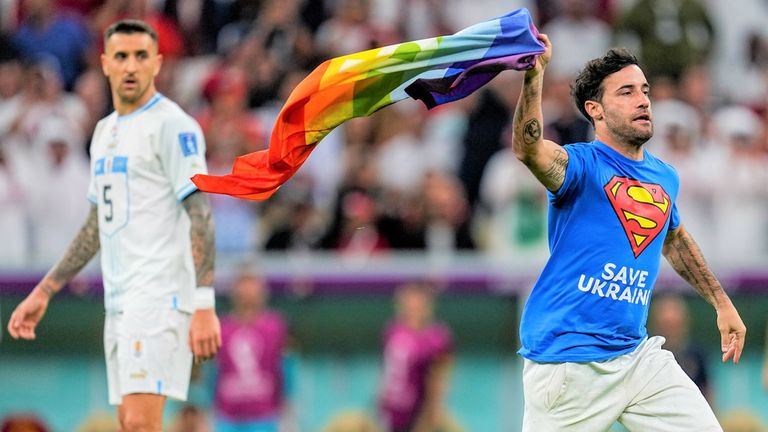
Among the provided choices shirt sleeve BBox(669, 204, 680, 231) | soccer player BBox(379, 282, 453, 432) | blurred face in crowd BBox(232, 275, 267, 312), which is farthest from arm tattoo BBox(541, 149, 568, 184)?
soccer player BBox(379, 282, 453, 432)

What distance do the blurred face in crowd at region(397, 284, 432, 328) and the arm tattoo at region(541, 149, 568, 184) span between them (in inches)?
271

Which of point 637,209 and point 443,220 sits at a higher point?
point 637,209

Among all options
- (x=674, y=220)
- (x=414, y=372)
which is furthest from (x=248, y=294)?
(x=674, y=220)

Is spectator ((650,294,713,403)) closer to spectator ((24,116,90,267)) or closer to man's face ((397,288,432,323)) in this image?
man's face ((397,288,432,323))

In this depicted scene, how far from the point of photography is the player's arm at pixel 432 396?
47.4ft

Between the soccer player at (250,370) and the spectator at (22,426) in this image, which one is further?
the soccer player at (250,370)

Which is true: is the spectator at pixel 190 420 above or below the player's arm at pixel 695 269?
below

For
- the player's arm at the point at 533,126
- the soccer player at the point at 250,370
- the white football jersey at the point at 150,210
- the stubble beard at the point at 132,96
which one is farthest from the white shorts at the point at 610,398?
the soccer player at the point at 250,370

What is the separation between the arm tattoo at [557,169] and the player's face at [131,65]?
2.65 meters

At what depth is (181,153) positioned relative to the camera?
8500 mm

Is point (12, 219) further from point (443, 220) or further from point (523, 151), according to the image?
point (523, 151)

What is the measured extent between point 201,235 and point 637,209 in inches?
95.9

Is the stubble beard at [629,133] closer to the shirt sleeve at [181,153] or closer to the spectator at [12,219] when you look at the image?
the shirt sleeve at [181,153]

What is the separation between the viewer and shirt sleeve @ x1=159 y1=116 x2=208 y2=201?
27.7 ft
